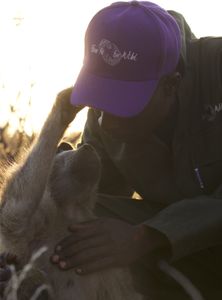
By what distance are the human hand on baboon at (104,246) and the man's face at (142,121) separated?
1.49 feet

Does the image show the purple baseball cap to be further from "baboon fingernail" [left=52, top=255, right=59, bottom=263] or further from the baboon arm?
"baboon fingernail" [left=52, top=255, right=59, bottom=263]

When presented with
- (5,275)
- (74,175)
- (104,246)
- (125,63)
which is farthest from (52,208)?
(125,63)

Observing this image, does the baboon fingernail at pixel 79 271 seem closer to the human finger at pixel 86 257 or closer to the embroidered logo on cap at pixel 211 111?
the human finger at pixel 86 257

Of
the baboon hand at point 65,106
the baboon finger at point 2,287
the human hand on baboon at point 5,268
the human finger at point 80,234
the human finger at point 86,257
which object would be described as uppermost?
the baboon hand at point 65,106

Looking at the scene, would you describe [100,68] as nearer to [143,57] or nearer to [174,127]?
[143,57]

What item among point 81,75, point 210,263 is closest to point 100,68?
point 81,75

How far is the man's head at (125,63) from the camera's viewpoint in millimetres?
3254

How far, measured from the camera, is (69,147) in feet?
13.0

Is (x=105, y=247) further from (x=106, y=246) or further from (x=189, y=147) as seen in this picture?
(x=189, y=147)

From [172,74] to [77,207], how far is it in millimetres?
855

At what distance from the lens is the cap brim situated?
3.25m

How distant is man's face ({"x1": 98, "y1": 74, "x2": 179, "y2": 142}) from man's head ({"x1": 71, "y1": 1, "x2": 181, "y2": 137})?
0.05m

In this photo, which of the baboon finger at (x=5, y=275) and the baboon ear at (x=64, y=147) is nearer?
A: the baboon finger at (x=5, y=275)

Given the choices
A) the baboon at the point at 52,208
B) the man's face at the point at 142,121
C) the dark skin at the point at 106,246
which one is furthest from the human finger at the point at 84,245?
the man's face at the point at 142,121
